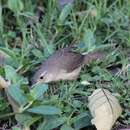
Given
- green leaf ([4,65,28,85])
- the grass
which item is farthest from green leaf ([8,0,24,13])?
green leaf ([4,65,28,85])

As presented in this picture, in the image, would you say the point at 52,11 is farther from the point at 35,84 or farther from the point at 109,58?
the point at 35,84

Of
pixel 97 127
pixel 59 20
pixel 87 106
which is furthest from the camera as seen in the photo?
pixel 59 20

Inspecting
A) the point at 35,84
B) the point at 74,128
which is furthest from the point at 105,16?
the point at 74,128

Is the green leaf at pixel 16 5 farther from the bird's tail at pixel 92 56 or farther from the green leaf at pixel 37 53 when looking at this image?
the bird's tail at pixel 92 56

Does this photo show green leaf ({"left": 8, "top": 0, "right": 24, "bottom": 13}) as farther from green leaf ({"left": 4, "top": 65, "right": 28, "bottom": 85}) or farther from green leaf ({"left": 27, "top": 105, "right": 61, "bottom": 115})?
green leaf ({"left": 27, "top": 105, "right": 61, "bottom": 115})

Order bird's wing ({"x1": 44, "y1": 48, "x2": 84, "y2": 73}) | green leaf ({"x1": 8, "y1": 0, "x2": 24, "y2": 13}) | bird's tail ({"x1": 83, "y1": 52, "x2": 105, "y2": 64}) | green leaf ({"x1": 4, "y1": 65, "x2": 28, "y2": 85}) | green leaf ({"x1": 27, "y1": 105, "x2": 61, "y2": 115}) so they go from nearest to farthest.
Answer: green leaf ({"x1": 27, "y1": 105, "x2": 61, "y2": 115}) < green leaf ({"x1": 4, "y1": 65, "x2": 28, "y2": 85}) < bird's wing ({"x1": 44, "y1": 48, "x2": 84, "y2": 73}) < bird's tail ({"x1": 83, "y1": 52, "x2": 105, "y2": 64}) < green leaf ({"x1": 8, "y1": 0, "x2": 24, "y2": 13})

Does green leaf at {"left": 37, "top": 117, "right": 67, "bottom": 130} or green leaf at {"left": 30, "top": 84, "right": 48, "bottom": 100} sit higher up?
green leaf at {"left": 30, "top": 84, "right": 48, "bottom": 100}
